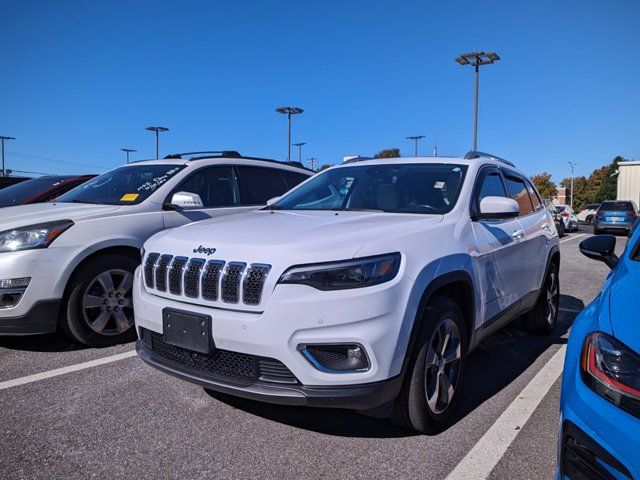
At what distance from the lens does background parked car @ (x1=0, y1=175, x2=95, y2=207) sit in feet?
26.4

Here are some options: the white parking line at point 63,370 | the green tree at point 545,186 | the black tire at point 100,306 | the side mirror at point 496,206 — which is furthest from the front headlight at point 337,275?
the green tree at point 545,186

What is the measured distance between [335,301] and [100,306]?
A: 2782 mm

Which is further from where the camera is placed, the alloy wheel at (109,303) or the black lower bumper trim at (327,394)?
the alloy wheel at (109,303)

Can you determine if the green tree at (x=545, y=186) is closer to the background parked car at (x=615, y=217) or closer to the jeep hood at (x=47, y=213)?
the background parked car at (x=615, y=217)

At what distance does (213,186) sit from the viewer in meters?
5.48

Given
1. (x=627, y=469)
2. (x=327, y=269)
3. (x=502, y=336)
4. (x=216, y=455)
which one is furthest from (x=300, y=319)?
(x=502, y=336)

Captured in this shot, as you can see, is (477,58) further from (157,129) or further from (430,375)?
(157,129)

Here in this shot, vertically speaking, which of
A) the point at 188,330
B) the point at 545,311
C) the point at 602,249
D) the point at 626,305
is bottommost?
the point at 545,311

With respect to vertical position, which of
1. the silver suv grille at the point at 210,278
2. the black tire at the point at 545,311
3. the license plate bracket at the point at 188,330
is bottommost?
the black tire at the point at 545,311

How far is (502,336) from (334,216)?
8.83ft

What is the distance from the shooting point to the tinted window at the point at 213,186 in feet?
17.2

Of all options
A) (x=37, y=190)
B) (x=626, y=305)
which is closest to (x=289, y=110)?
(x=37, y=190)

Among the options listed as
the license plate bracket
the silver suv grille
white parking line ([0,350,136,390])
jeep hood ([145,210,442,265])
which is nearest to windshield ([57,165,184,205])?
white parking line ([0,350,136,390])

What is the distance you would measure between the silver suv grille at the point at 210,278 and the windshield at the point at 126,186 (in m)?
2.15
